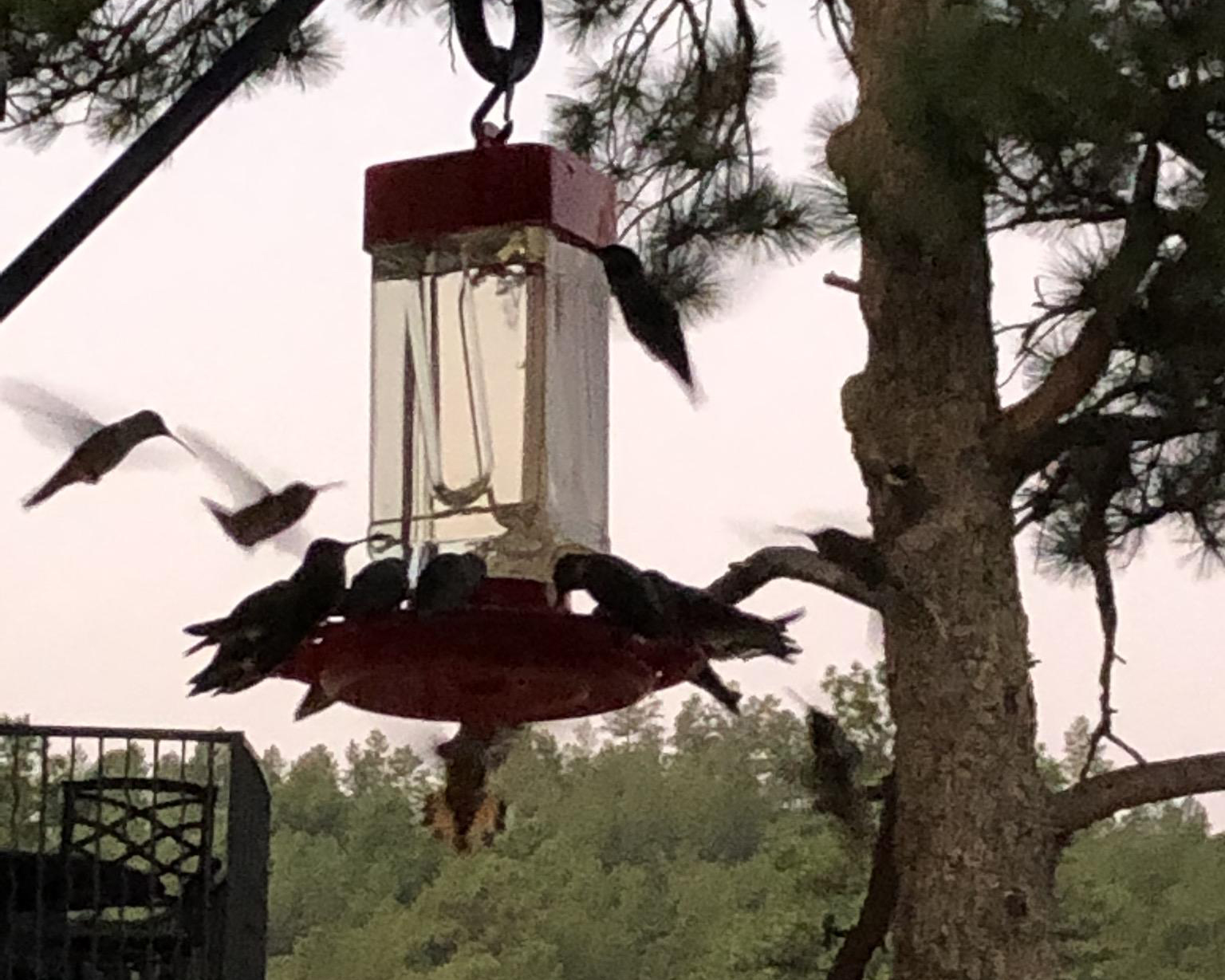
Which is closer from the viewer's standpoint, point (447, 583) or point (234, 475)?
point (447, 583)

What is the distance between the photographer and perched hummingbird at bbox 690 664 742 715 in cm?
98

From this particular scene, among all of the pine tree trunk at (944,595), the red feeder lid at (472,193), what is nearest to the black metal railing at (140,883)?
the pine tree trunk at (944,595)

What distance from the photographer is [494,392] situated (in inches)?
45.8

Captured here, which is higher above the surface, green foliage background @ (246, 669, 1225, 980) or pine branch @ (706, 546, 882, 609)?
pine branch @ (706, 546, 882, 609)

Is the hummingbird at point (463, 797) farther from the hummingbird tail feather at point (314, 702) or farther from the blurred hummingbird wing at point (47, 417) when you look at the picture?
the blurred hummingbird wing at point (47, 417)

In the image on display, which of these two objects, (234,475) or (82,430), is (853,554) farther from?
(82,430)

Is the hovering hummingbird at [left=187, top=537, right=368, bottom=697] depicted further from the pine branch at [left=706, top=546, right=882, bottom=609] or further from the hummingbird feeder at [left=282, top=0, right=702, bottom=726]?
the pine branch at [left=706, top=546, right=882, bottom=609]

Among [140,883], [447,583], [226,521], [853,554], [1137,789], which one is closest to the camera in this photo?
[447,583]

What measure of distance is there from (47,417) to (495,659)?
0.28 m

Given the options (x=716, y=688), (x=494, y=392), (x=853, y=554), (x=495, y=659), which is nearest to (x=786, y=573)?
(x=853, y=554)

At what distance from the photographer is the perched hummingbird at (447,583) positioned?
2.77ft

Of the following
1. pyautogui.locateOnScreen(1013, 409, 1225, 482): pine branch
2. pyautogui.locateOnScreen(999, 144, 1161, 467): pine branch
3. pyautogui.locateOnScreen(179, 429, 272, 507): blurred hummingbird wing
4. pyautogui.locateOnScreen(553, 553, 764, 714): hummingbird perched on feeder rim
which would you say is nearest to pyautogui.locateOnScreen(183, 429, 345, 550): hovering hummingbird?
pyautogui.locateOnScreen(179, 429, 272, 507): blurred hummingbird wing

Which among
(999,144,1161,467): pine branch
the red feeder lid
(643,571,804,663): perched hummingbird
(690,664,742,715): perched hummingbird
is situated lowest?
(690,664,742,715): perched hummingbird

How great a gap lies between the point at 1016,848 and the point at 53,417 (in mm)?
1369
